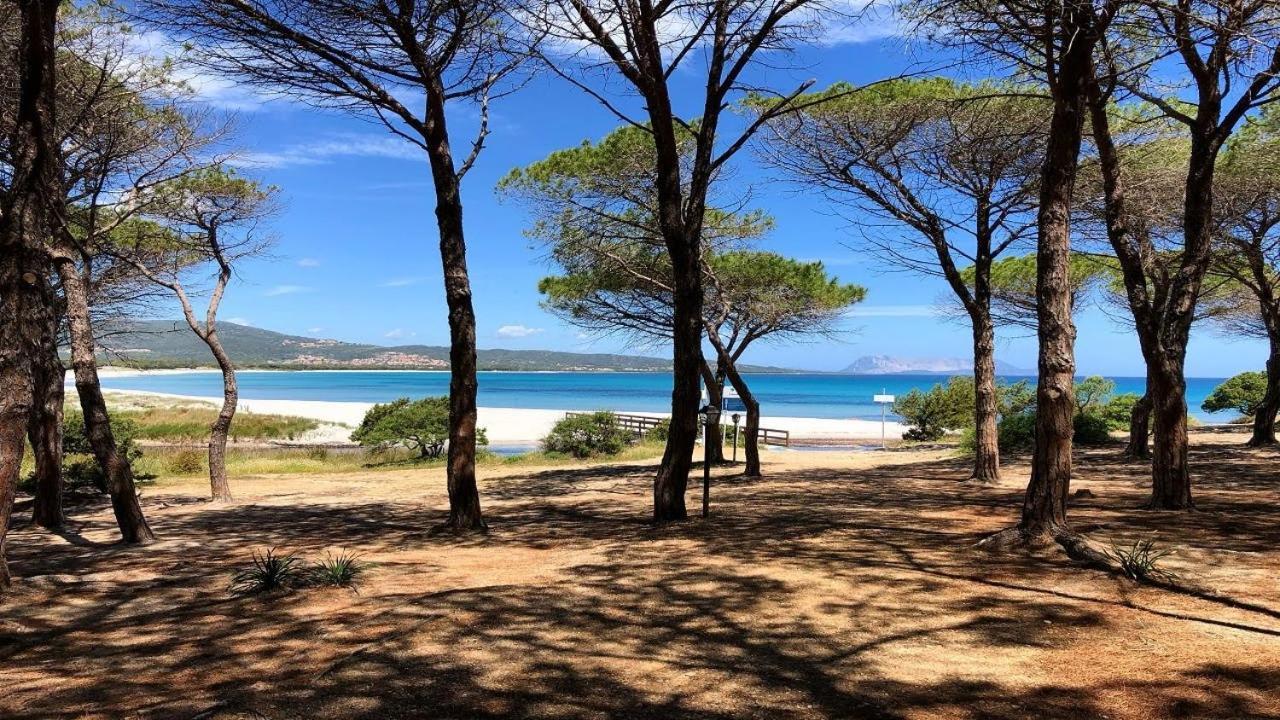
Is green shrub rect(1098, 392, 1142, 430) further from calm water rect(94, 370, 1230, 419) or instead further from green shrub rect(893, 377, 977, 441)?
calm water rect(94, 370, 1230, 419)

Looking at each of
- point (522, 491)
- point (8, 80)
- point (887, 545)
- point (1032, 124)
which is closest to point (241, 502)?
point (522, 491)

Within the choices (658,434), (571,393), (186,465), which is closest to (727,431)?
(658,434)

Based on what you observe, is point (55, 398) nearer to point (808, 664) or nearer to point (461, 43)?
point (461, 43)

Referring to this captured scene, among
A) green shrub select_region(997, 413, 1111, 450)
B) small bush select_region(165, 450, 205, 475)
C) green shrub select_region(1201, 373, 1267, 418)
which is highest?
green shrub select_region(1201, 373, 1267, 418)

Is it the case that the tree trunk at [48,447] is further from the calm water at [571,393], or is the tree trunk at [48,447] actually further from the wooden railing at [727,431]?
the calm water at [571,393]

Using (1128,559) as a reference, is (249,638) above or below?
below

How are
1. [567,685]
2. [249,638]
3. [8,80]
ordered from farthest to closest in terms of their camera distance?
[8,80] → [249,638] → [567,685]

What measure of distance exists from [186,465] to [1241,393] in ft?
104

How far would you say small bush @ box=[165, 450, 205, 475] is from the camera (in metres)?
17.1

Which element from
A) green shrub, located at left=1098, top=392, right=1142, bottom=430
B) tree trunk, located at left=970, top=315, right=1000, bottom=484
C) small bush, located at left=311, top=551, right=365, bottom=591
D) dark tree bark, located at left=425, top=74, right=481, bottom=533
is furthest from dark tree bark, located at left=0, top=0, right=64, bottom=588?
green shrub, located at left=1098, top=392, right=1142, bottom=430

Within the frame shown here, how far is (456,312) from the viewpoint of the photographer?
24.1 feet

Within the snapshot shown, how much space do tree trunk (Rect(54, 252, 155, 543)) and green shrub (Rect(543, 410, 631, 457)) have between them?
14.2 m

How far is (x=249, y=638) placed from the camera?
3719mm

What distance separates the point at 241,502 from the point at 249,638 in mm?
8871
